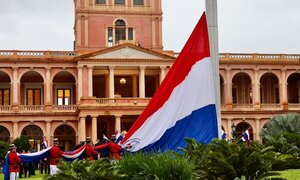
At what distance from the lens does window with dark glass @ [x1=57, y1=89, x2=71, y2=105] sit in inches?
2190

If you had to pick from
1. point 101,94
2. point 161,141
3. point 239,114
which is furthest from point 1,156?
point 161,141

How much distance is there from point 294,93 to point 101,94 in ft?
65.1

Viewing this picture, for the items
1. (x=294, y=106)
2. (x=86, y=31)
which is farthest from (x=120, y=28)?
(x=294, y=106)

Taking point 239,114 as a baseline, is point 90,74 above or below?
above

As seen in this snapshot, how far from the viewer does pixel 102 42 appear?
183 feet

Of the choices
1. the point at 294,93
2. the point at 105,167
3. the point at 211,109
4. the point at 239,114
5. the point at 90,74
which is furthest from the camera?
the point at 294,93

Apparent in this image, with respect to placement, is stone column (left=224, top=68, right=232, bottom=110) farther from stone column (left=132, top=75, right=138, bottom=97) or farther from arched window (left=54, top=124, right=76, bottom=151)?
arched window (left=54, top=124, right=76, bottom=151)

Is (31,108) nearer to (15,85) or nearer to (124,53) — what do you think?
(15,85)

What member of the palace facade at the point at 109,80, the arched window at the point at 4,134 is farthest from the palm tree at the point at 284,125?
the arched window at the point at 4,134

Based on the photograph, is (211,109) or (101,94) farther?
(101,94)

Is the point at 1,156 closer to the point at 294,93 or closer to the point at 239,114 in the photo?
the point at 239,114

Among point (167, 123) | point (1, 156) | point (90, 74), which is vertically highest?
point (90, 74)

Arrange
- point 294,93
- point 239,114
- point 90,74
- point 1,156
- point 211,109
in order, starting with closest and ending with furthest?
point 211,109
point 1,156
point 90,74
point 239,114
point 294,93

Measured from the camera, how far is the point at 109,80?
168ft
